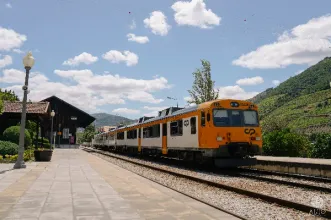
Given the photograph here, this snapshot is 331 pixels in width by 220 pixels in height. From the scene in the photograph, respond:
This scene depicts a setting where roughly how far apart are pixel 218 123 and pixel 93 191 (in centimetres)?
741

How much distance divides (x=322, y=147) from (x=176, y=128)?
9.12 metres

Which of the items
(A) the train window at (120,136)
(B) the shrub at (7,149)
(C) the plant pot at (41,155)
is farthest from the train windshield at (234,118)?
(A) the train window at (120,136)

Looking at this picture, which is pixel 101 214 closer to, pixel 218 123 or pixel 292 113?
pixel 218 123

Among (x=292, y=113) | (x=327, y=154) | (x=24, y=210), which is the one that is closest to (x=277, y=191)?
(x=24, y=210)

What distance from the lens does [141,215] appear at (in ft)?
18.7

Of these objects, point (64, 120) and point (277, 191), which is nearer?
point (277, 191)

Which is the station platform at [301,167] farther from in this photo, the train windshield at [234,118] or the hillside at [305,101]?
the hillside at [305,101]

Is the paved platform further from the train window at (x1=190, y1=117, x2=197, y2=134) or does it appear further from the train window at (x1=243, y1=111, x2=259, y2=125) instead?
the train window at (x1=243, y1=111, x2=259, y2=125)

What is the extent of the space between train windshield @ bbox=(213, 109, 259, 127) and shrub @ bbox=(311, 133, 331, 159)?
23.3ft

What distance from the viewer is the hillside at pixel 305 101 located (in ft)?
389

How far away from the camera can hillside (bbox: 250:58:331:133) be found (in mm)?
118688

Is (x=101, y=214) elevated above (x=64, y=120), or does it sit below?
below

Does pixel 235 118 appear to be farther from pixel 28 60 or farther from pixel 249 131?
pixel 28 60

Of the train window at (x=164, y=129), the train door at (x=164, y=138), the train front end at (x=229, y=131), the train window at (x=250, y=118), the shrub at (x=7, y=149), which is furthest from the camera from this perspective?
the shrub at (x=7, y=149)
